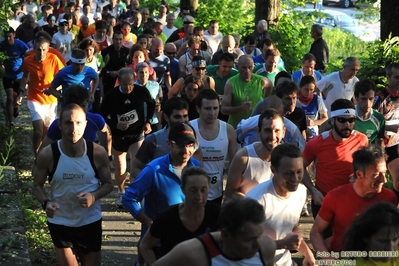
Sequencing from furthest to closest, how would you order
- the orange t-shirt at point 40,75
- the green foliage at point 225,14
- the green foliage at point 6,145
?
1. the green foliage at point 225,14
2. the orange t-shirt at point 40,75
3. the green foliage at point 6,145

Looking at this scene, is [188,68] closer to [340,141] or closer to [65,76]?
[65,76]

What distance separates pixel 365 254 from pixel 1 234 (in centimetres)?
425

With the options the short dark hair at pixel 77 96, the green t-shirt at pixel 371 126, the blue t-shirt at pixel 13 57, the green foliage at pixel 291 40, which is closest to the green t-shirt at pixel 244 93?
the green t-shirt at pixel 371 126

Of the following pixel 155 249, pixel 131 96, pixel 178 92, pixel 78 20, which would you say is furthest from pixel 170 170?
pixel 78 20

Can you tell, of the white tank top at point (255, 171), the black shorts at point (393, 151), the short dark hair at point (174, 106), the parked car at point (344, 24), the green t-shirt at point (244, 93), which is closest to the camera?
the white tank top at point (255, 171)

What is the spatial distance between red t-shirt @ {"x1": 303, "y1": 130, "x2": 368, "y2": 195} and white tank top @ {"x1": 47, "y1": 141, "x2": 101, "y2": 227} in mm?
2170

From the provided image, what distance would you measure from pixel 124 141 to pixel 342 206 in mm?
5239

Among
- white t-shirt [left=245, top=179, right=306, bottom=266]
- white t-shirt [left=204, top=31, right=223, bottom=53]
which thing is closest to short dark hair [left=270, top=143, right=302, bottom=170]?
white t-shirt [left=245, top=179, right=306, bottom=266]

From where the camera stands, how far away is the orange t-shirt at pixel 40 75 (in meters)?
13.0

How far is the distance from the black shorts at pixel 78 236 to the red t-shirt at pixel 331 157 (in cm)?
216

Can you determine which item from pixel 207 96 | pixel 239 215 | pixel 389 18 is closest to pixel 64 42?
pixel 389 18

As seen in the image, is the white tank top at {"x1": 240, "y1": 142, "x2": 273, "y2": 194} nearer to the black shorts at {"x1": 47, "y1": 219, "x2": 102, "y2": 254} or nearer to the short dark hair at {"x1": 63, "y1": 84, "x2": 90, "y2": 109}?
the black shorts at {"x1": 47, "y1": 219, "x2": 102, "y2": 254}

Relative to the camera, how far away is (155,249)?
6.36 meters

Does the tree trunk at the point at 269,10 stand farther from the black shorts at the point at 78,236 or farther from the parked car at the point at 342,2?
the parked car at the point at 342,2
